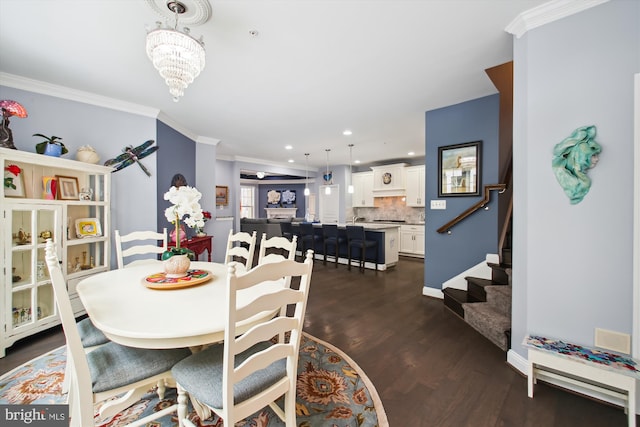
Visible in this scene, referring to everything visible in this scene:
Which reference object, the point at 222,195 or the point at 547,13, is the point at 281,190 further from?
the point at 547,13

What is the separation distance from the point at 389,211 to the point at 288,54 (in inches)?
241

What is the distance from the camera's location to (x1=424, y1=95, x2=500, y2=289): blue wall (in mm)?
3133

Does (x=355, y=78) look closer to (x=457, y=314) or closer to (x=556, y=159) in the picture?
(x=556, y=159)

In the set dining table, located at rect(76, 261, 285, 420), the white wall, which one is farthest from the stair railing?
dining table, located at rect(76, 261, 285, 420)

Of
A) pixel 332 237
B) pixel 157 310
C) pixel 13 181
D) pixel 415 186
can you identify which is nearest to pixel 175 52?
pixel 157 310

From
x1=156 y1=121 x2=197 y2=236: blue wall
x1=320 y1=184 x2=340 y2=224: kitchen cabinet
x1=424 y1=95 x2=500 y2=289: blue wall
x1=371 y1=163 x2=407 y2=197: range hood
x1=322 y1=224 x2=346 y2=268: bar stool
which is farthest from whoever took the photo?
x1=320 y1=184 x2=340 y2=224: kitchen cabinet

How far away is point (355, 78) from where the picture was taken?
8.64 feet

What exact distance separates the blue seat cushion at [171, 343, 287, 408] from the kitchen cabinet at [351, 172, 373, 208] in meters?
6.83

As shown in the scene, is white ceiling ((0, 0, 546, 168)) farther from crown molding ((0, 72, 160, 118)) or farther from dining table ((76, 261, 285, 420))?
dining table ((76, 261, 285, 420))

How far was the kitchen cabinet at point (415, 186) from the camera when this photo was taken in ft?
21.8

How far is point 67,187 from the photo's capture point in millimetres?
2777

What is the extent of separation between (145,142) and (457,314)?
4.51m

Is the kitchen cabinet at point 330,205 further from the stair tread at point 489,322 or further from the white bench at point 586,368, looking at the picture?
the white bench at point 586,368

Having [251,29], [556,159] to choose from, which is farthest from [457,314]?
[251,29]
